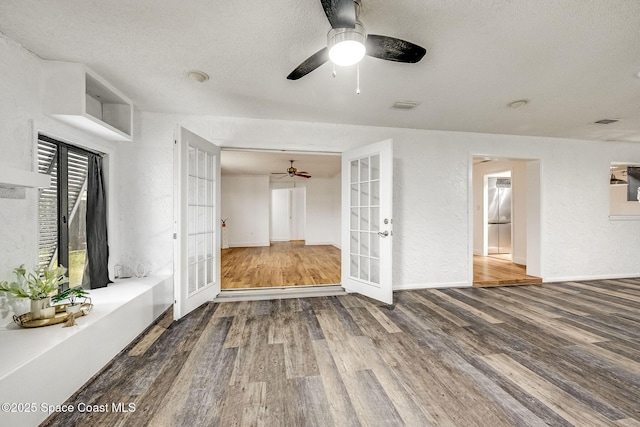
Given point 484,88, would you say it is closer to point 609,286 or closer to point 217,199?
point 217,199

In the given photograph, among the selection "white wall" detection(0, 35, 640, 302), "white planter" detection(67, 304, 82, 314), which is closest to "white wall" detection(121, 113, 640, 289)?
"white wall" detection(0, 35, 640, 302)

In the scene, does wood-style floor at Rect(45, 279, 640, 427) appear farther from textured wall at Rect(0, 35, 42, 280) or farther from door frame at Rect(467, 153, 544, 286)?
door frame at Rect(467, 153, 544, 286)

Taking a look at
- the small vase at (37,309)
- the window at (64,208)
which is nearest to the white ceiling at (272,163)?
the window at (64,208)

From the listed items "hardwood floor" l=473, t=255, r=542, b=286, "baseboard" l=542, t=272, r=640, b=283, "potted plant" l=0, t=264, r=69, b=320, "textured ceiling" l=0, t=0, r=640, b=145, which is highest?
"textured ceiling" l=0, t=0, r=640, b=145

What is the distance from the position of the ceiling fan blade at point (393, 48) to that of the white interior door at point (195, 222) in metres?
2.04

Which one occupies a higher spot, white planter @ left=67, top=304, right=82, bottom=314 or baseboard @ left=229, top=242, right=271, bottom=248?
white planter @ left=67, top=304, right=82, bottom=314

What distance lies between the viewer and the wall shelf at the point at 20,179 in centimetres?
144

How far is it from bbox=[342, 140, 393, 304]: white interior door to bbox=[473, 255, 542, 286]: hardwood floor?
5.98 feet

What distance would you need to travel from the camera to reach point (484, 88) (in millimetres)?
2664

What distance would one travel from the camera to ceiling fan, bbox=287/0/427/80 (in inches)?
53.7

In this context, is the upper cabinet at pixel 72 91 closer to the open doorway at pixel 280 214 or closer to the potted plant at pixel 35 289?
the potted plant at pixel 35 289

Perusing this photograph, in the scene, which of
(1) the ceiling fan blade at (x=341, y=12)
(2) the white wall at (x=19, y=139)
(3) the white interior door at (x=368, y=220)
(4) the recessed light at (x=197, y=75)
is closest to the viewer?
(1) the ceiling fan blade at (x=341, y=12)

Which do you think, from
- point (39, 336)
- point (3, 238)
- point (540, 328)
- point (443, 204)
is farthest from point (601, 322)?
point (3, 238)

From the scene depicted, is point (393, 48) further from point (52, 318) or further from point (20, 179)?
point (52, 318)
